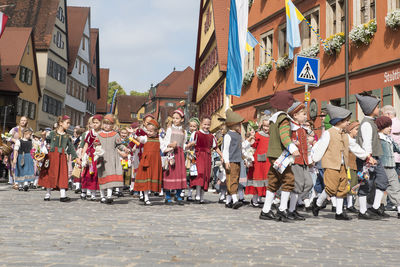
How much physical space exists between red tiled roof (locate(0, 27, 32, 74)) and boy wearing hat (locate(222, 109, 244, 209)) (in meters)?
34.5

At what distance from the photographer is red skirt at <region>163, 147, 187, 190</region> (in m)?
10.8

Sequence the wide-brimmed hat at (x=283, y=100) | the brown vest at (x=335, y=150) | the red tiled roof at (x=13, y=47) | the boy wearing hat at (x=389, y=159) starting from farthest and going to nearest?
the red tiled roof at (x=13, y=47) < the boy wearing hat at (x=389, y=159) < the brown vest at (x=335, y=150) < the wide-brimmed hat at (x=283, y=100)

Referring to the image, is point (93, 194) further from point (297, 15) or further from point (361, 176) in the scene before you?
point (297, 15)

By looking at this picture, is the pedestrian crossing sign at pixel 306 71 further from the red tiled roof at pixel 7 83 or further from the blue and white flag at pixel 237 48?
the red tiled roof at pixel 7 83

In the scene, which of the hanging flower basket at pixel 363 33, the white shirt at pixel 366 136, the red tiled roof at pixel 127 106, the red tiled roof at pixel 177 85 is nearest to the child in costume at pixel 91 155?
the white shirt at pixel 366 136

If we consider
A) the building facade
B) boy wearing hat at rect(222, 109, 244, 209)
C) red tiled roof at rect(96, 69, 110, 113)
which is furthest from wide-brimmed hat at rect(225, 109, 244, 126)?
red tiled roof at rect(96, 69, 110, 113)

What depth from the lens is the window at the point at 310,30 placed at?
20.0m

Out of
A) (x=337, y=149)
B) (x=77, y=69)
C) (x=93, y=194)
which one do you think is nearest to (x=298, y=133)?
(x=337, y=149)

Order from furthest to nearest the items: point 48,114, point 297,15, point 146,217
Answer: point 48,114, point 297,15, point 146,217

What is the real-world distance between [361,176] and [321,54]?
11177mm

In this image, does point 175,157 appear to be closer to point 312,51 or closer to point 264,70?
point 312,51

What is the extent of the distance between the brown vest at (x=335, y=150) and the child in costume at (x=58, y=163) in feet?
17.8

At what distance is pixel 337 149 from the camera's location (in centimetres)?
826

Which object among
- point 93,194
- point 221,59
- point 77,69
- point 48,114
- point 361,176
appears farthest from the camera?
point 77,69
